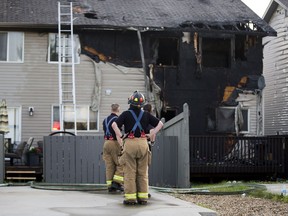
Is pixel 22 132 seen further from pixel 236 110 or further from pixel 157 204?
pixel 157 204

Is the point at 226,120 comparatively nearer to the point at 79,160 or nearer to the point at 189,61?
the point at 189,61

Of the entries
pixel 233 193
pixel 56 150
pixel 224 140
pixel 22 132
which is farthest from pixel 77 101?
pixel 233 193

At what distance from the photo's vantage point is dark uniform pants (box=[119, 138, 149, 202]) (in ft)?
30.0

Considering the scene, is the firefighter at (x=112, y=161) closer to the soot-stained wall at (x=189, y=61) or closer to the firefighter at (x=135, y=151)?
the firefighter at (x=135, y=151)

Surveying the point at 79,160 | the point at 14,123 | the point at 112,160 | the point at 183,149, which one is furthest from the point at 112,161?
the point at 14,123

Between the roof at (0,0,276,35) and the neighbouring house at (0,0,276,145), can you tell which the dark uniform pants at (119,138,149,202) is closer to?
the neighbouring house at (0,0,276,145)

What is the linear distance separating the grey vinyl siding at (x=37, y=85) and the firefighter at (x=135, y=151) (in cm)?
1311

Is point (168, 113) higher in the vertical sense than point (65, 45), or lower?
lower

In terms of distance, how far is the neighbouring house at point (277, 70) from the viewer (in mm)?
25906

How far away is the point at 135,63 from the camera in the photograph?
2288cm

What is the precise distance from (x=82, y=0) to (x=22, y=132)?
5912mm

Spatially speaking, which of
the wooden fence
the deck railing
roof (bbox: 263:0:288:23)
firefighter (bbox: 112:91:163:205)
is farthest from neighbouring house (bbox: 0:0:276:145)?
firefighter (bbox: 112:91:163:205)

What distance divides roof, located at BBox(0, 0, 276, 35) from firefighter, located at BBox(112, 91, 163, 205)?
13.0 m

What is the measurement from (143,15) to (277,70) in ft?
23.2
